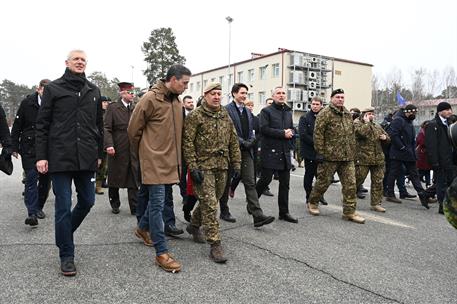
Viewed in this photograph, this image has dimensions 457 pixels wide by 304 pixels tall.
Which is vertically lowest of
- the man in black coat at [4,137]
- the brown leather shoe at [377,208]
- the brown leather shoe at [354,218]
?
the brown leather shoe at [377,208]

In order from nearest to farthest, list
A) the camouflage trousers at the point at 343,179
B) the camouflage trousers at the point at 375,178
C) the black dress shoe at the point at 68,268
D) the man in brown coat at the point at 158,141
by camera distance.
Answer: the black dress shoe at the point at 68,268 → the man in brown coat at the point at 158,141 → the camouflage trousers at the point at 343,179 → the camouflage trousers at the point at 375,178

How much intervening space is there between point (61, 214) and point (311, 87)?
140 feet

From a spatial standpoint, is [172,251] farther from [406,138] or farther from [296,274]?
[406,138]

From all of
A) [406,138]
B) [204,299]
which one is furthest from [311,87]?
[204,299]

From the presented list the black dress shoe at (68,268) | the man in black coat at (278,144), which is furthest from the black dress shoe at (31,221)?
the man in black coat at (278,144)

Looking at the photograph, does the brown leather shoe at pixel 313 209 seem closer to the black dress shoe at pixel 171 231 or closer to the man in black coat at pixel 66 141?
the black dress shoe at pixel 171 231

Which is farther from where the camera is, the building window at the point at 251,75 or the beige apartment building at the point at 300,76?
the building window at the point at 251,75

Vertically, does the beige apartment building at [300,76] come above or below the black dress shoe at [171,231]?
above

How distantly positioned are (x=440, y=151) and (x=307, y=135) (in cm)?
227

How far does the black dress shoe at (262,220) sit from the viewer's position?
206 inches

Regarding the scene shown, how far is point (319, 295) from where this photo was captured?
3.34m

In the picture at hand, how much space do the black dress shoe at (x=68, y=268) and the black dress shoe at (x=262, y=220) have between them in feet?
7.90

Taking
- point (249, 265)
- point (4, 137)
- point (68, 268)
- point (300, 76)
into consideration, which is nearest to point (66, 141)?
point (68, 268)

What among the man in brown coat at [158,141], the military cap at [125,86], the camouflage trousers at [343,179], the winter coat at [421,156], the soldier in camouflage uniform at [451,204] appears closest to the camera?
the soldier in camouflage uniform at [451,204]
